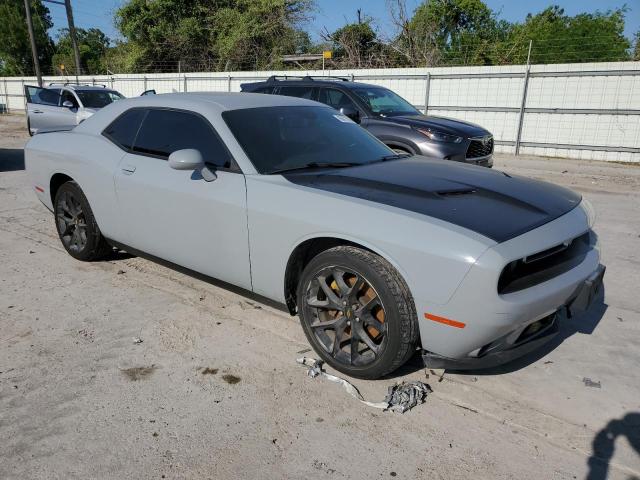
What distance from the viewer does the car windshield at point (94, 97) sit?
43.4ft

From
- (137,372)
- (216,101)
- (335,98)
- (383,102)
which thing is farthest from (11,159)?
(137,372)

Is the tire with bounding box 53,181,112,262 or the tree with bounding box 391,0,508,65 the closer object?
the tire with bounding box 53,181,112,262

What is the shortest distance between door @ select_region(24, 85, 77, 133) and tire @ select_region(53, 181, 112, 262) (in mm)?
9040

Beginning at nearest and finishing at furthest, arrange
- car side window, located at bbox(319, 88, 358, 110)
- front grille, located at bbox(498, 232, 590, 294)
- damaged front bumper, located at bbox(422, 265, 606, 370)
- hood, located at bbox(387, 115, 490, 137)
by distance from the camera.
Answer: 1. front grille, located at bbox(498, 232, 590, 294)
2. damaged front bumper, located at bbox(422, 265, 606, 370)
3. hood, located at bbox(387, 115, 490, 137)
4. car side window, located at bbox(319, 88, 358, 110)

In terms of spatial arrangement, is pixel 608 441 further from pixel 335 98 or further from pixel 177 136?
pixel 335 98

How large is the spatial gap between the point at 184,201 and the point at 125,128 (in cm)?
120

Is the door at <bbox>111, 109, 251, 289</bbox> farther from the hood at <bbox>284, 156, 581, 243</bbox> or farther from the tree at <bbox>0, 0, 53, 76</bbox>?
the tree at <bbox>0, 0, 53, 76</bbox>

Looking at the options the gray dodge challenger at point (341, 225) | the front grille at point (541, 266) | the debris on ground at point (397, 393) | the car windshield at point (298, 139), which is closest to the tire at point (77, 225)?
the gray dodge challenger at point (341, 225)

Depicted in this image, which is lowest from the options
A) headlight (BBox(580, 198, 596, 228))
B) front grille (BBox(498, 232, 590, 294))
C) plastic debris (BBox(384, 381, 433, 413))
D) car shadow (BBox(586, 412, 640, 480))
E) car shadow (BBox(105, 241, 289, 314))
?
car shadow (BBox(586, 412, 640, 480))

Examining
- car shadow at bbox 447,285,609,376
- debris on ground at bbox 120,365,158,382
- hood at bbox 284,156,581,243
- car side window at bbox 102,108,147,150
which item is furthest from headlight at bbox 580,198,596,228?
car side window at bbox 102,108,147,150

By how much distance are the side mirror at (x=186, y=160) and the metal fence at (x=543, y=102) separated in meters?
12.8

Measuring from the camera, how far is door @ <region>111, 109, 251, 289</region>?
347cm

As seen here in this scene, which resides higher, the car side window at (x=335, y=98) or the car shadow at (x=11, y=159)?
the car side window at (x=335, y=98)

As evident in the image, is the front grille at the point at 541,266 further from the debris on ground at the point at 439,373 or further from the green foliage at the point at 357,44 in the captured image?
the green foliage at the point at 357,44
